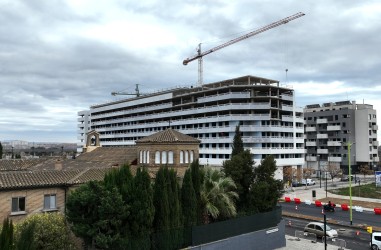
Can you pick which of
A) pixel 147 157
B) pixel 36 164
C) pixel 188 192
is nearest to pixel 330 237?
pixel 188 192

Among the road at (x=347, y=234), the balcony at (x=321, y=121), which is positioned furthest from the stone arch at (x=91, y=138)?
the balcony at (x=321, y=121)

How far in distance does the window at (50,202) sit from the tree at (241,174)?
1577 cm

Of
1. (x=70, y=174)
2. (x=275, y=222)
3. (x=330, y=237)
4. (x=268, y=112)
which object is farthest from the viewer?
(x=268, y=112)

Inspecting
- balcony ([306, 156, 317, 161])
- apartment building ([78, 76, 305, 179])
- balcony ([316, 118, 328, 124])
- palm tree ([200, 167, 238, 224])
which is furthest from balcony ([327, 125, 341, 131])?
palm tree ([200, 167, 238, 224])

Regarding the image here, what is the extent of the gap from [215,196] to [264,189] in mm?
5576

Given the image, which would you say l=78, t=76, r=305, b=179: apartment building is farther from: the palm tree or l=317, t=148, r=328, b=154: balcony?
the palm tree

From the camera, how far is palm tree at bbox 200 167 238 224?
30.1m

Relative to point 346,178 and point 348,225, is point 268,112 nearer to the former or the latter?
point 346,178

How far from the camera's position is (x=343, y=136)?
11219 cm

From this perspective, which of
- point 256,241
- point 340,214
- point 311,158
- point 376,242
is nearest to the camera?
point 256,241

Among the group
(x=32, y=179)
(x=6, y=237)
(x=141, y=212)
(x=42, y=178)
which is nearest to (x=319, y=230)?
(x=141, y=212)

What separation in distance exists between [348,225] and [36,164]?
42834 mm

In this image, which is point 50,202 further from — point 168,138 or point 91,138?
point 91,138

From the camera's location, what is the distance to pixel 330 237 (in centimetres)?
3769
